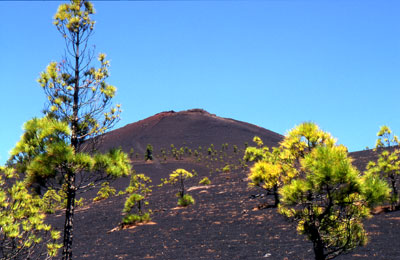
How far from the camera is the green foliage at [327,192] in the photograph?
6.81 metres

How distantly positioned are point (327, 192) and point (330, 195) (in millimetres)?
143

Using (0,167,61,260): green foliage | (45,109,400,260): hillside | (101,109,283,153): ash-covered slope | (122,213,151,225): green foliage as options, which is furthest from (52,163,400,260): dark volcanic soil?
(101,109,283,153): ash-covered slope

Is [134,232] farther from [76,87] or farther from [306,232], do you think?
[306,232]

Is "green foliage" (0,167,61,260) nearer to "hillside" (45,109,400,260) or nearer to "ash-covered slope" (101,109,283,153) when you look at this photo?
"hillside" (45,109,400,260)

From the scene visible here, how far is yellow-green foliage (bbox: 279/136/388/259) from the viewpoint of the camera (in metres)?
A: 6.79

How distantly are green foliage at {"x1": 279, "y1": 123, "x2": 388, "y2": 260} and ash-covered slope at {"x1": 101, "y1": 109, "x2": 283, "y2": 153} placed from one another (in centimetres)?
10682

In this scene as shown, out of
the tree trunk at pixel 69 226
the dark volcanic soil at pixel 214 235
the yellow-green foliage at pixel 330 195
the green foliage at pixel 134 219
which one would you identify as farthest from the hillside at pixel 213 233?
the tree trunk at pixel 69 226

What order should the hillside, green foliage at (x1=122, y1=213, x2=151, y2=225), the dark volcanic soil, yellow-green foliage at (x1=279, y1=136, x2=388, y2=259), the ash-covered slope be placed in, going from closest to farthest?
1. yellow-green foliage at (x1=279, y1=136, x2=388, y2=259)
2. the dark volcanic soil
3. the hillside
4. green foliage at (x1=122, y1=213, x2=151, y2=225)
5. the ash-covered slope

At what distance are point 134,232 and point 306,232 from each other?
1892 cm

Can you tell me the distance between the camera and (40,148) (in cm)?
848

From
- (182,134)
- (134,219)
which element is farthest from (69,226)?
(182,134)

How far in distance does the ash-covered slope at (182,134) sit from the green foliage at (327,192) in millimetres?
106818

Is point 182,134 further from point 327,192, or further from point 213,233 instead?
point 327,192

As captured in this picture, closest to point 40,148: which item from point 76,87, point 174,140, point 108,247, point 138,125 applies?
point 76,87
